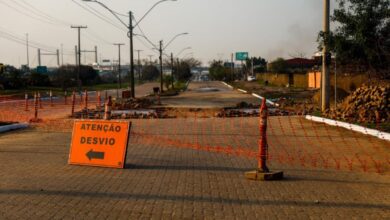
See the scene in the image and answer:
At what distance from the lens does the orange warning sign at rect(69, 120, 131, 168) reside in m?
10.4

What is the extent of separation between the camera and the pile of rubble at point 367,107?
58.1 ft

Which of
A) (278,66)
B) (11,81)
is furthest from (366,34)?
(278,66)

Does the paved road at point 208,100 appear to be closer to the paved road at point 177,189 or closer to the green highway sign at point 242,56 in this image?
the paved road at point 177,189

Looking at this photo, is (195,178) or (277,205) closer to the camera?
(277,205)

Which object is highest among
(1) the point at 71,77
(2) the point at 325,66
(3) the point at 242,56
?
(3) the point at 242,56

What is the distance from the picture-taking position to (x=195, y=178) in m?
9.43

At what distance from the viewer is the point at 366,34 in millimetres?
16812

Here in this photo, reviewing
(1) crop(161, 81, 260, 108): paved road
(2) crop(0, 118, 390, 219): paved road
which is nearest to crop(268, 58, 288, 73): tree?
(1) crop(161, 81, 260, 108): paved road

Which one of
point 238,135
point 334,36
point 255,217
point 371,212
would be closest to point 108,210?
point 255,217

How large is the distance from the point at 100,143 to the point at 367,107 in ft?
35.5

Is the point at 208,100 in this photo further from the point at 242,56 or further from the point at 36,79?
the point at 242,56

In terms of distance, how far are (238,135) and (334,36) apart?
4825mm

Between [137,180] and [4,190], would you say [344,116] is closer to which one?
[137,180]

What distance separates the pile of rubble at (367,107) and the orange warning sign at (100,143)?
9.91m
